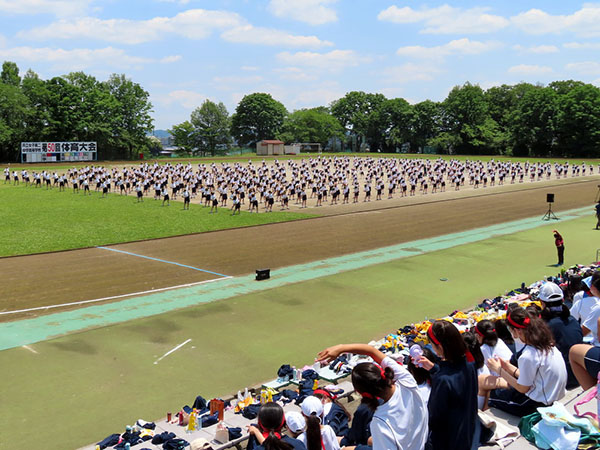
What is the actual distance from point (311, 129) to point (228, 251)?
11080 centimetres

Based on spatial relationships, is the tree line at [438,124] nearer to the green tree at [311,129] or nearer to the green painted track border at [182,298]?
the green tree at [311,129]

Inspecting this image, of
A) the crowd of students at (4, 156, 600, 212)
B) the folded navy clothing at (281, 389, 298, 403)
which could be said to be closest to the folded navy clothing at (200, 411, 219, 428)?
the folded navy clothing at (281, 389, 298, 403)

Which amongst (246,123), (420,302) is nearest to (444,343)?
(420,302)

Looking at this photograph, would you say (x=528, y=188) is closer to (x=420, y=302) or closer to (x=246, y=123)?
(x=420, y=302)

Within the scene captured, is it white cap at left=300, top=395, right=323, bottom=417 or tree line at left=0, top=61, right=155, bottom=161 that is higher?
tree line at left=0, top=61, right=155, bottom=161

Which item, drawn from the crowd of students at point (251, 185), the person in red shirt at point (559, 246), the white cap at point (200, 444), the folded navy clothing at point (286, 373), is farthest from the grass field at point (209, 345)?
the crowd of students at point (251, 185)

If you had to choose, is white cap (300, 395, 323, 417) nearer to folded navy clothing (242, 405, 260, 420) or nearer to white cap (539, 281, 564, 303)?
folded navy clothing (242, 405, 260, 420)

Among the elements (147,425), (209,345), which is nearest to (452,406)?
(147,425)

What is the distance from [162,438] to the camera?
6379 millimetres

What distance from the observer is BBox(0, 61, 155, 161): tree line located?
79.8 metres

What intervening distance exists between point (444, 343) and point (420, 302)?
1010 cm

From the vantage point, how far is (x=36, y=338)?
38.3 ft

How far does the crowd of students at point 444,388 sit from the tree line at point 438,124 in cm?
10359

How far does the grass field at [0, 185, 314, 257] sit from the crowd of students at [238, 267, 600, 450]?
19560 mm
